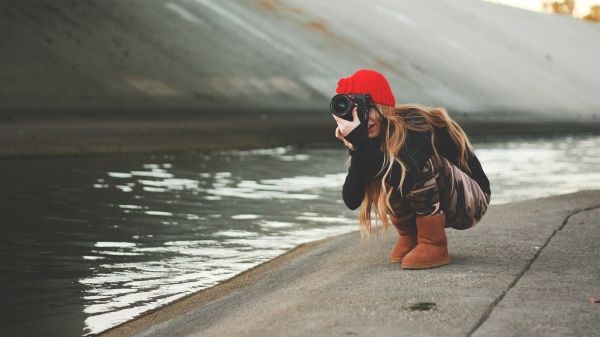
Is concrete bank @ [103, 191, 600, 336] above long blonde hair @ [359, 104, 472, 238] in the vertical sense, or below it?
below

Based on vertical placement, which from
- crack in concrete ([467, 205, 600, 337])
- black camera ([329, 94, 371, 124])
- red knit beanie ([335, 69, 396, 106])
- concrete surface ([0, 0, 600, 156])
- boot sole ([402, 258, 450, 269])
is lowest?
crack in concrete ([467, 205, 600, 337])

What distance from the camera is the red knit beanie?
4160 mm

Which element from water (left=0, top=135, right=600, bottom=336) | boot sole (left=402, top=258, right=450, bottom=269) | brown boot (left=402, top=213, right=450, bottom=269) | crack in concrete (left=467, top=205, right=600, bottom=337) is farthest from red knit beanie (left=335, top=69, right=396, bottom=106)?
water (left=0, top=135, right=600, bottom=336)

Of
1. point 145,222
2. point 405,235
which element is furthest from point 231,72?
point 405,235

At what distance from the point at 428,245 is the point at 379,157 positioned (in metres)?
0.48

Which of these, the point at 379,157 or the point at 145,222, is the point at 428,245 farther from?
the point at 145,222

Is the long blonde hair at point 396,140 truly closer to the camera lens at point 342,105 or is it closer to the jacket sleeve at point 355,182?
the jacket sleeve at point 355,182

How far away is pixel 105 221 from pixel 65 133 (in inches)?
303

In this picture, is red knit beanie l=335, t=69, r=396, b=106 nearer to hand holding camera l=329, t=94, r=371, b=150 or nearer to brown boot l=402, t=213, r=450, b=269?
hand holding camera l=329, t=94, r=371, b=150

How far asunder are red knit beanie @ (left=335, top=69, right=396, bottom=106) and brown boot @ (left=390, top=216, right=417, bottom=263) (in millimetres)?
606

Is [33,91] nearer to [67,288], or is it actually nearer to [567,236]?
[67,288]

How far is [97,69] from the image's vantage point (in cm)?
2081

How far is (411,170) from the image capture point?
4125 mm

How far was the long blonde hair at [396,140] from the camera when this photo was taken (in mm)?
4125
